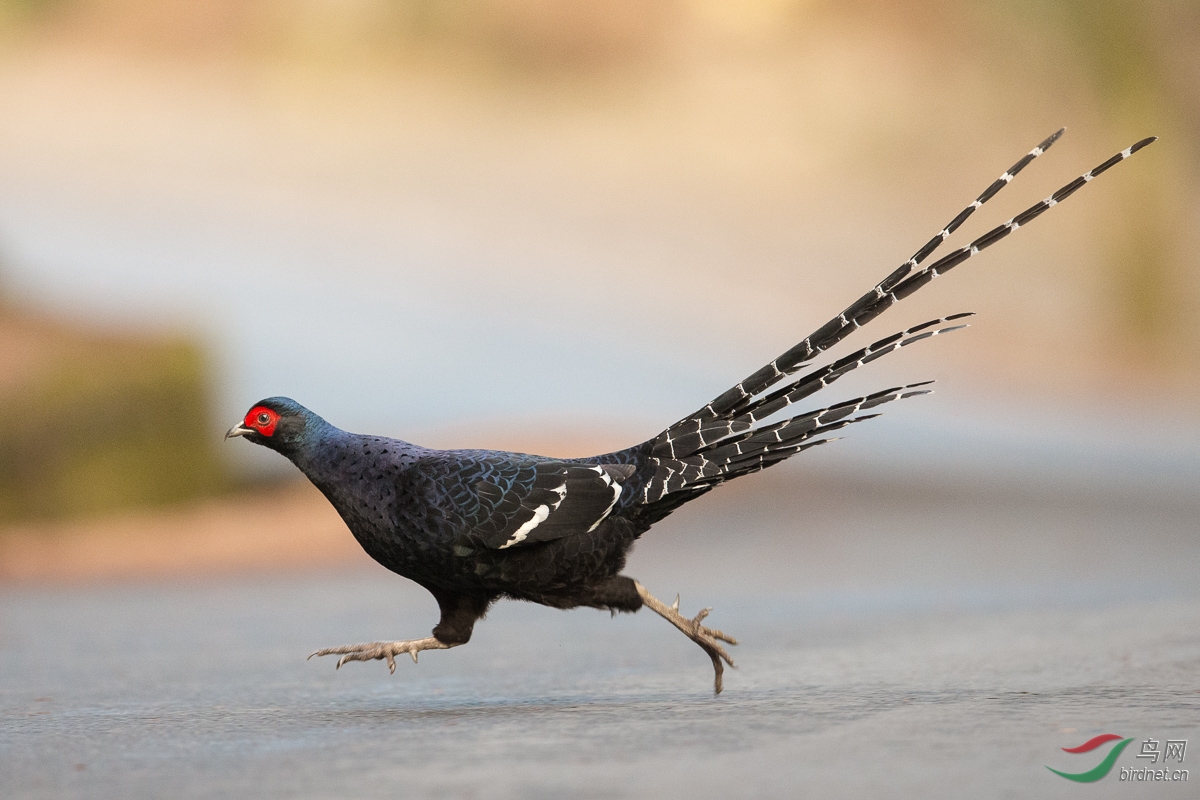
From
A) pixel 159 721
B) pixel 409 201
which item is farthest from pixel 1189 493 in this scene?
pixel 409 201

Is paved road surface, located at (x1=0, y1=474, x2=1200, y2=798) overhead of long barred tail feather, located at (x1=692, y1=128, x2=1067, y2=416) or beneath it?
beneath

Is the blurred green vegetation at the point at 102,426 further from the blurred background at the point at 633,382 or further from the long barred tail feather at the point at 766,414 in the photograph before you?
the long barred tail feather at the point at 766,414

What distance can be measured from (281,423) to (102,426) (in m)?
7.16

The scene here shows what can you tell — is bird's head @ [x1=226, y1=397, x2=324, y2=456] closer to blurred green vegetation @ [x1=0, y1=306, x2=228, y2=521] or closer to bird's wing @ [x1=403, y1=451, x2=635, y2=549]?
bird's wing @ [x1=403, y1=451, x2=635, y2=549]

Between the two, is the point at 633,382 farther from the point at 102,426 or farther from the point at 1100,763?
the point at 1100,763

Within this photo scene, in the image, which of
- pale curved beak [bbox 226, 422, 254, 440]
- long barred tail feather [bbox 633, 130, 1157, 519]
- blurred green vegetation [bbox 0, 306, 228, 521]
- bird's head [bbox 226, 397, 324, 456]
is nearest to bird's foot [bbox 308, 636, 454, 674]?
bird's head [bbox 226, 397, 324, 456]

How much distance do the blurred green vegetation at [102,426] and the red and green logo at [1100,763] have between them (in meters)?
9.43

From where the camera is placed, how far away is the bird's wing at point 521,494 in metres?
6.69

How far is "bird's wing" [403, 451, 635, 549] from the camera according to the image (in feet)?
21.9

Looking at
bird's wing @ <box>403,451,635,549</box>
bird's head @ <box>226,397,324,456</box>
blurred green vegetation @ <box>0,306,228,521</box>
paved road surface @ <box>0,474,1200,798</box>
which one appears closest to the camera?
paved road surface @ <box>0,474,1200,798</box>

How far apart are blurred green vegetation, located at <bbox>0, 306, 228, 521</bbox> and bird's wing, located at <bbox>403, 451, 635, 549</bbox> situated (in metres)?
7.20

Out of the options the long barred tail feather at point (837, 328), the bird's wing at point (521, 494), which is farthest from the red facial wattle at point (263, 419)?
the long barred tail feather at point (837, 328)

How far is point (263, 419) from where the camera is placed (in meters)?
6.94

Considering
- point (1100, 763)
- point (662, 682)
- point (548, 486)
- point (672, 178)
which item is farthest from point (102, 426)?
point (672, 178)
